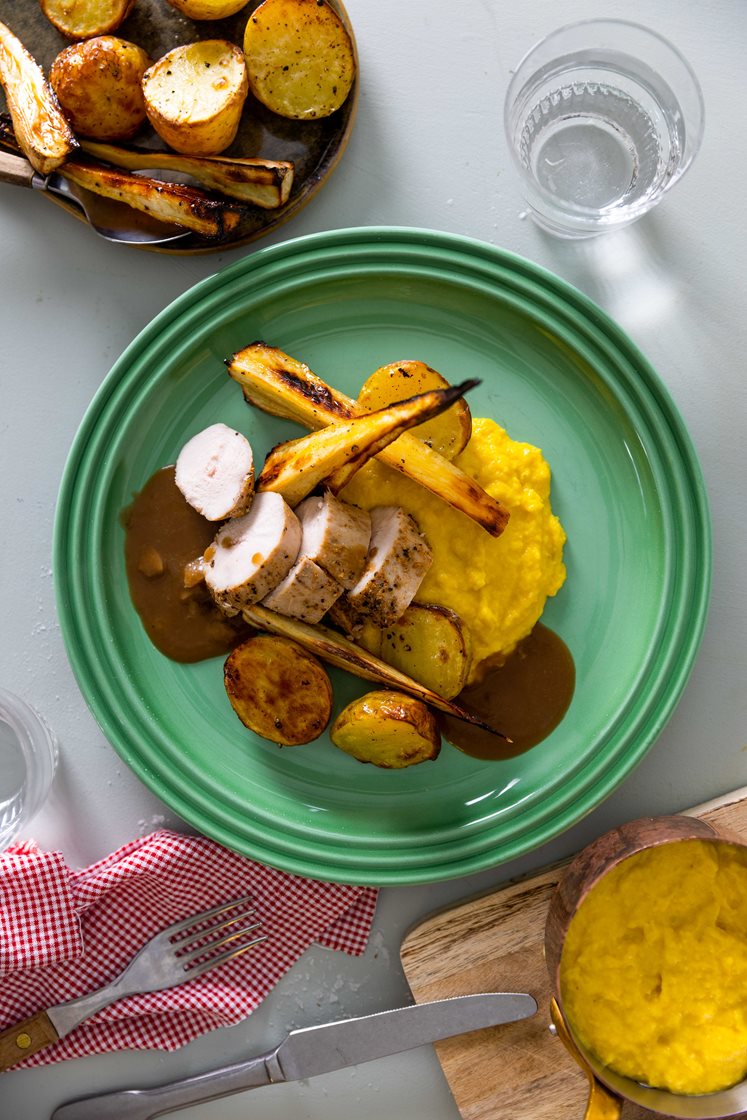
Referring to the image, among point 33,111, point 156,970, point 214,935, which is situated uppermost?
point 33,111

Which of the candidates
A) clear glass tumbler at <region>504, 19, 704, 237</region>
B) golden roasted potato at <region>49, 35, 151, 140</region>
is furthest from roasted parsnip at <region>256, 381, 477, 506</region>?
golden roasted potato at <region>49, 35, 151, 140</region>

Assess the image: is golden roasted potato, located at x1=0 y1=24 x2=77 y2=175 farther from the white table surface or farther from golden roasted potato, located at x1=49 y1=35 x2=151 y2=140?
the white table surface

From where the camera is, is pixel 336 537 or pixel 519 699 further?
pixel 519 699

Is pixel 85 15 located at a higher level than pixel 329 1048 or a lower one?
higher

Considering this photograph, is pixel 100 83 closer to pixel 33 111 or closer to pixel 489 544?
pixel 33 111

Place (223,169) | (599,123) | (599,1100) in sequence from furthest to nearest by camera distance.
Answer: (599,123) → (223,169) → (599,1100)

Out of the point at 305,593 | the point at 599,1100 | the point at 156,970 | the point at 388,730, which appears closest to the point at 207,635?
the point at 305,593
